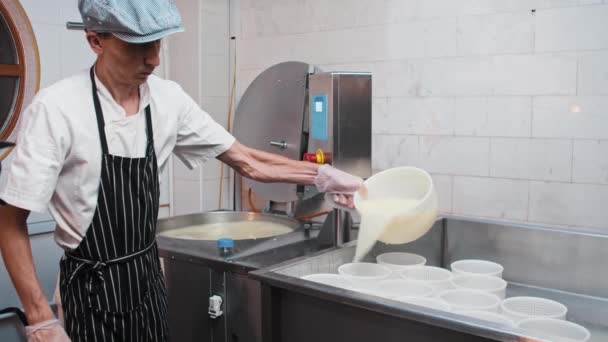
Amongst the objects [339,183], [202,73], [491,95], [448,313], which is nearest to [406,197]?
[339,183]

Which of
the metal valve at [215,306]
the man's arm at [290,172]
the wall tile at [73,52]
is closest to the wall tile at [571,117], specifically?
the man's arm at [290,172]

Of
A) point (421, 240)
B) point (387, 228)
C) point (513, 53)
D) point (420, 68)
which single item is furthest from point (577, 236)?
point (420, 68)

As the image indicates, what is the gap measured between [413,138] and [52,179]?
6.13 ft

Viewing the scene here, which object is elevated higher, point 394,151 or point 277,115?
point 277,115

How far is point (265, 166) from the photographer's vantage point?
1902mm

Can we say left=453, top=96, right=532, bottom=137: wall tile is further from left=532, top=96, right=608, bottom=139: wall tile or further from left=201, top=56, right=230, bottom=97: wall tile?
left=201, top=56, right=230, bottom=97: wall tile

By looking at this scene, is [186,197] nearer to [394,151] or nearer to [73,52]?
[73,52]

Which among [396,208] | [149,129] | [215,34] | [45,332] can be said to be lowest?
[45,332]

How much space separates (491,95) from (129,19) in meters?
1.77

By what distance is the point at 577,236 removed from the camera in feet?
6.23

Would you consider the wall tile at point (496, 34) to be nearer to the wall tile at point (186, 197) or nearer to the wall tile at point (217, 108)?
the wall tile at point (217, 108)

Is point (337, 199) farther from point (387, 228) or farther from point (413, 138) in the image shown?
point (413, 138)

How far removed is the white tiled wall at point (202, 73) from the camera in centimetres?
343

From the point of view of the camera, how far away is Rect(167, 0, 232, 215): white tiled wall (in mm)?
3432
